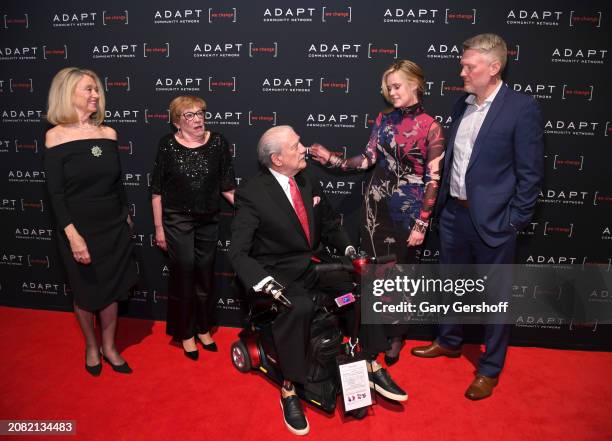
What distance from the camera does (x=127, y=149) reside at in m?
3.89

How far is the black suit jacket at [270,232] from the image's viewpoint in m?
2.73

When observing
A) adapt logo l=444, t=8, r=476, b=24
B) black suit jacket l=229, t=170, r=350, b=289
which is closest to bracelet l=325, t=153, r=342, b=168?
black suit jacket l=229, t=170, r=350, b=289

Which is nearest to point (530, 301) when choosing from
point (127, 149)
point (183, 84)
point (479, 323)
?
point (479, 323)

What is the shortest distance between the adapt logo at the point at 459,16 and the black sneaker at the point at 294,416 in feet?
9.28

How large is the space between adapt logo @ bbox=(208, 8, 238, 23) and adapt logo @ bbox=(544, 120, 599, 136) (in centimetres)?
251

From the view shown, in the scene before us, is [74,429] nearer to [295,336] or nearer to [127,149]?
[295,336]

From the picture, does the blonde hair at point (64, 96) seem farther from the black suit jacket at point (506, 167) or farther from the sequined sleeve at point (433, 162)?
the black suit jacket at point (506, 167)

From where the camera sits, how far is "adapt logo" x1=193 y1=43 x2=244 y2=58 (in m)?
3.58

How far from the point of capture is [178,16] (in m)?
3.59

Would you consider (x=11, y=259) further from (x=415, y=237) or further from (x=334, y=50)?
(x=415, y=237)

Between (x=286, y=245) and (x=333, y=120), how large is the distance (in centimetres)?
125

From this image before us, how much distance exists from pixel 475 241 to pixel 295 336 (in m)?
1.34

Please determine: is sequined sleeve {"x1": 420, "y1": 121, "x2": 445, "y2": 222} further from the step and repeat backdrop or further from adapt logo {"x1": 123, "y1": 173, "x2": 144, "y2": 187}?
adapt logo {"x1": 123, "y1": 173, "x2": 144, "y2": 187}

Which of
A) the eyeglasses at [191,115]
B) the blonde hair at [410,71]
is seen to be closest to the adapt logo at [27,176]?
the eyeglasses at [191,115]
